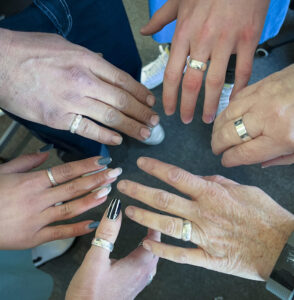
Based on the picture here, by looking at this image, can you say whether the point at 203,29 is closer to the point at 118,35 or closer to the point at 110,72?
the point at 110,72

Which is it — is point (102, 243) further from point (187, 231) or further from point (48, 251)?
point (48, 251)

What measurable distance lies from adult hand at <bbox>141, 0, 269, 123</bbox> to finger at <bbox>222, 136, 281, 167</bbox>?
151mm

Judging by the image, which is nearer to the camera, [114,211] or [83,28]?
[114,211]

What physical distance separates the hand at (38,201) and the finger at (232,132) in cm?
35

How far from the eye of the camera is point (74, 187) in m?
0.85

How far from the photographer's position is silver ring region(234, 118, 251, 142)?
2.15 ft

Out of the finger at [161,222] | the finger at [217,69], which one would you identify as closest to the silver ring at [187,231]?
the finger at [161,222]

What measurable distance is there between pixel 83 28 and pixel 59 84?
33 cm

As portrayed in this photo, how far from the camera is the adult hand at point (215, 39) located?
678mm

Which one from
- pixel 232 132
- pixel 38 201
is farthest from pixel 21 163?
pixel 232 132

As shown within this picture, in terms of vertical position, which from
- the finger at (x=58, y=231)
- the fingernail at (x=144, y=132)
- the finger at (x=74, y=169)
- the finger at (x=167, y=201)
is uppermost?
the fingernail at (x=144, y=132)

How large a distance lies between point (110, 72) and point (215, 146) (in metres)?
0.41

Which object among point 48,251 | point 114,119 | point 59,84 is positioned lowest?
point 48,251

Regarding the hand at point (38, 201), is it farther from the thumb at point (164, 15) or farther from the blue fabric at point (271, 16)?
the blue fabric at point (271, 16)
